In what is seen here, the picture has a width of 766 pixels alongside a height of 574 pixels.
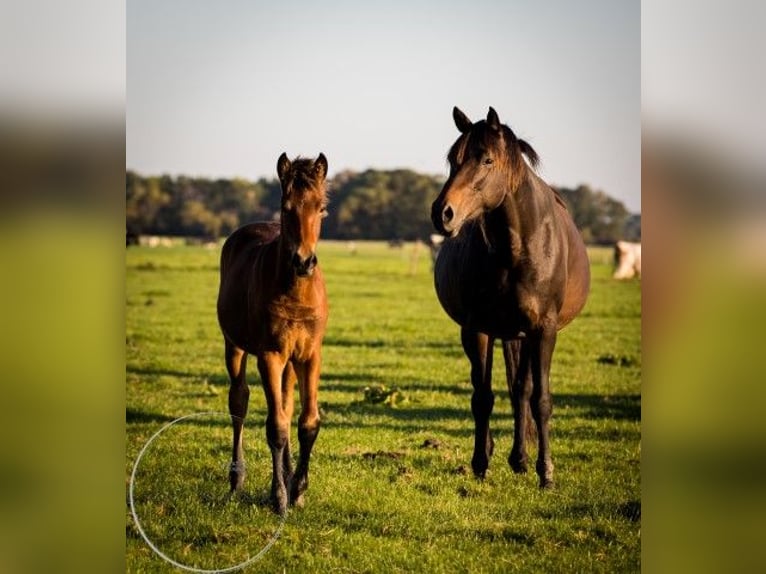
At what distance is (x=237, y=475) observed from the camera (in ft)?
17.6

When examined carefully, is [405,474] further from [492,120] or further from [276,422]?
[492,120]

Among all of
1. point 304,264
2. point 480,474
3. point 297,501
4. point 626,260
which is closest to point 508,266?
point 304,264

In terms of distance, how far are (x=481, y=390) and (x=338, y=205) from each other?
72.8 inches

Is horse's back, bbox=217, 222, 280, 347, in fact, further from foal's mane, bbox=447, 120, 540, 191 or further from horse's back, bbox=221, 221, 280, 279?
foal's mane, bbox=447, 120, 540, 191

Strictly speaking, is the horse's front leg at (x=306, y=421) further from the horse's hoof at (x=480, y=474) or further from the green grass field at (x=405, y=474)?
the horse's hoof at (x=480, y=474)

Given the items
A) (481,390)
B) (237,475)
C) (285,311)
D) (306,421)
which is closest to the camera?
(285,311)

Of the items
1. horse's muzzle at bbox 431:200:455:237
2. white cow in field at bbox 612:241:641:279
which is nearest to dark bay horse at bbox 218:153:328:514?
horse's muzzle at bbox 431:200:455:237

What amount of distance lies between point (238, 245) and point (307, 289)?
971 mm

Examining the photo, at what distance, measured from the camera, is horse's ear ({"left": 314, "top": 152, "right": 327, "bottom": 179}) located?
448 centimetres

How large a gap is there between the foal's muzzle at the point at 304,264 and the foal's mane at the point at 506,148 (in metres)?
0.82

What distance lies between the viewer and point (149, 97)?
19.1ft

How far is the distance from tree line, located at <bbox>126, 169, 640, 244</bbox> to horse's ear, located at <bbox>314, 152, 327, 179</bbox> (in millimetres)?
1110
